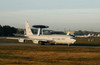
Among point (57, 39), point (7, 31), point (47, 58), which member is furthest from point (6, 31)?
point (47, 58)

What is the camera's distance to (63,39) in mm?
73562

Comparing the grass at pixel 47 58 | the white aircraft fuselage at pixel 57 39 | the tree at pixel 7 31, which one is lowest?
the grass at pixel 47 58

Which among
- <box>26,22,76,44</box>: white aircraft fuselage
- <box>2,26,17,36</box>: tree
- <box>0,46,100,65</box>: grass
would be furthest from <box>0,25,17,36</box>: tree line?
<box>0,46,100,65</box>: grass

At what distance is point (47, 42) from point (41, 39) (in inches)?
143

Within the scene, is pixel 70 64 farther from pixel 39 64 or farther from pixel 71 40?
pixel 71 40

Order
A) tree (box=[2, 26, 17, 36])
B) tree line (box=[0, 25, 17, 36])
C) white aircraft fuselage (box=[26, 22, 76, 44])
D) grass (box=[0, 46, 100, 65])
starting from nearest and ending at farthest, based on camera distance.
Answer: grass (box=[0, 46, 100, 65]), white aircraft fuselage (box=[26, 22, 76, 44]), tree line (box=[0, 25, 17, 36]), tree (box=[2, 26, 17, 36])

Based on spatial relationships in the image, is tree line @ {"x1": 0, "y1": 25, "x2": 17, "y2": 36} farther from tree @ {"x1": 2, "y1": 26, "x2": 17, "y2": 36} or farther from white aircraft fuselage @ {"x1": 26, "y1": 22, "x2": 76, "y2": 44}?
white aircraft fuselage @ {"x1": 26, "y1": 22, "x2": 76, "y2": 44}

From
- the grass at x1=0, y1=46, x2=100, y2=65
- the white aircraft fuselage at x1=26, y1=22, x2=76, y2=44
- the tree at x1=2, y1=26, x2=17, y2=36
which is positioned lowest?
the grass at x1=0, y1=46, x2=100, y2=65

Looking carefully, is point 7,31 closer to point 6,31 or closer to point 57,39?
point 6,31

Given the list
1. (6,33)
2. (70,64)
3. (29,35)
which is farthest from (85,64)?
(6,33)

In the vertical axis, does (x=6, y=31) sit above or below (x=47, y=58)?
above

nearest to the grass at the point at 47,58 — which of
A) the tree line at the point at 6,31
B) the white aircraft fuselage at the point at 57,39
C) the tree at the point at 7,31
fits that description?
the white aircraft fuselage at the point at 57,39

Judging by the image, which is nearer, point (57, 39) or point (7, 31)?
point (57, 39)

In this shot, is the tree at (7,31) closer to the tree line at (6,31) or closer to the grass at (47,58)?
the tree line at (6,31)
